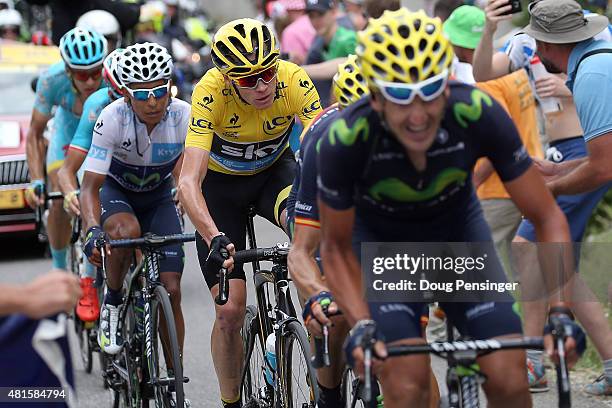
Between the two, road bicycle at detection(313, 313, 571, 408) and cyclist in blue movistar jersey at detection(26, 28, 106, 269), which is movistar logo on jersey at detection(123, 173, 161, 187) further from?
road bicycle at detection(313, 313, 571, 408)

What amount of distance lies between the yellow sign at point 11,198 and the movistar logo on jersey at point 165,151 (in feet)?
19.9

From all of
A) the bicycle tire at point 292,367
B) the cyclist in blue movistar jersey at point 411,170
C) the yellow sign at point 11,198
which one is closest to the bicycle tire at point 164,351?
the bicycle tire at point 292,367

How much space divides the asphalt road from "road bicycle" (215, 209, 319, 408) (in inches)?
53.9

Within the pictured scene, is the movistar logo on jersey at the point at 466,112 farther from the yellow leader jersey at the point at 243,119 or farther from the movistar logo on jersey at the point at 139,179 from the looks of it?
the movistar logo on jersey at the point at 139,179

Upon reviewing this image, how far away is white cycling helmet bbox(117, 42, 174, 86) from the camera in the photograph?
6.70 metres

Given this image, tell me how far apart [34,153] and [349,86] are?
4.86 metres

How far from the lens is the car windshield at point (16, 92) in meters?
14.0

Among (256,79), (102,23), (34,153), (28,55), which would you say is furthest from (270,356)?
(28,55)

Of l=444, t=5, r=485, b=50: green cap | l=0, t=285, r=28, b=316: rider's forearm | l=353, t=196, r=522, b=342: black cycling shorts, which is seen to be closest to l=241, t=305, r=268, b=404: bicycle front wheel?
l=353, t=196, r=522, b=342: black cycling shorts

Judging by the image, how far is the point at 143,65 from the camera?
264 inches

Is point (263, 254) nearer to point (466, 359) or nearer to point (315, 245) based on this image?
point (315, 245)

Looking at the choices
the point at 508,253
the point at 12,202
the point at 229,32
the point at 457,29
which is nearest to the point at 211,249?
the point at 229,32

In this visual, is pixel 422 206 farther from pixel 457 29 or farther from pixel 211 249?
pixel 457 29

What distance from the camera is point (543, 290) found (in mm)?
6688
